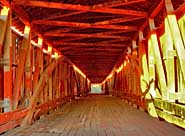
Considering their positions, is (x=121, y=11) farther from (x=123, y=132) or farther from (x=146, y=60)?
(x=123, y=132)

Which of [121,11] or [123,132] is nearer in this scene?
[123,132]

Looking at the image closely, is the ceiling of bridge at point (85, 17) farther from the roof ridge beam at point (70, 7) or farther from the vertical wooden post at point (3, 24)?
the vertical wooden post at point (3, 24)

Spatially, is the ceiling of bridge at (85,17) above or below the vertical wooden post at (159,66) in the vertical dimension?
above

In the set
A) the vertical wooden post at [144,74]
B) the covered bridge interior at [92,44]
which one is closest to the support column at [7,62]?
the covered bridge interior at [92,44]

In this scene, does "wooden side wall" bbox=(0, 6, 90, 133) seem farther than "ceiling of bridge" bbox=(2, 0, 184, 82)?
No

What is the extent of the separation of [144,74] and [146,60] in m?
0.52

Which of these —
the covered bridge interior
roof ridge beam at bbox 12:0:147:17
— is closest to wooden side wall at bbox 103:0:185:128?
the covered bridge interior

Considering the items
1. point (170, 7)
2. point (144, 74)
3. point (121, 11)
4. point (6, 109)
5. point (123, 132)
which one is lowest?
point (123, 132)

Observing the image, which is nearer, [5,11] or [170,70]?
[170,70]

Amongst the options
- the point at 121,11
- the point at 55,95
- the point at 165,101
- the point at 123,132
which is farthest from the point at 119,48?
the point at 123,132

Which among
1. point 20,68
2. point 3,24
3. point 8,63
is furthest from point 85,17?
point 8,63

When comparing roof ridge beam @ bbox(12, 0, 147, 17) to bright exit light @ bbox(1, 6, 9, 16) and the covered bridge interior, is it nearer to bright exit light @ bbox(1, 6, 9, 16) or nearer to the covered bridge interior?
the covered bridge interior

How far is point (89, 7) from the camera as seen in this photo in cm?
880

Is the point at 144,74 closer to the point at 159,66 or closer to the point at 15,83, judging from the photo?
the point at 159,66
